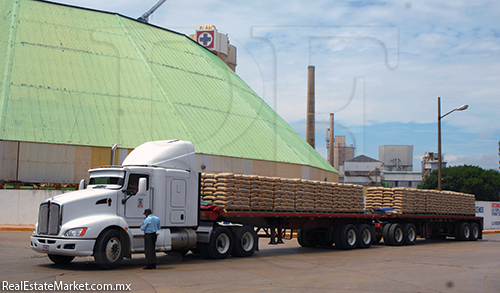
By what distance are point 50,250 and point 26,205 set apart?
18237mm

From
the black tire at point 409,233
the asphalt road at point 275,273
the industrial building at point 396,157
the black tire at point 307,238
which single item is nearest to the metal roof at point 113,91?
the black tire at point 307,238

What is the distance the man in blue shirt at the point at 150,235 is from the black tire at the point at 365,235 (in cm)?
1169

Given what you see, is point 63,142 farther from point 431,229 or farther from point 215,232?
point 431,229

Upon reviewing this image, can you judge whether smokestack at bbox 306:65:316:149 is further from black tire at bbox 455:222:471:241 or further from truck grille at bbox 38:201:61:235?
truck grille at bbox 38:201:61:235

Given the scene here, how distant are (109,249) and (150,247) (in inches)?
45.1

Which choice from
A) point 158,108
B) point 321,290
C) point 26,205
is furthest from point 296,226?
point 158,108

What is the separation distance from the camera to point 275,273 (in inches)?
546

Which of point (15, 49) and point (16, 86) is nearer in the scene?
point (16, 86)

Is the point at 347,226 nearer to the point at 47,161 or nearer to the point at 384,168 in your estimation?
the point at 47,161

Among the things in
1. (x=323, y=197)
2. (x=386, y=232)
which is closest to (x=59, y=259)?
(x=323, y=197)

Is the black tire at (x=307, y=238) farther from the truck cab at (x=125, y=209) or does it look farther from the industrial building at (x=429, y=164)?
the industrial building at (x=429, y=164)

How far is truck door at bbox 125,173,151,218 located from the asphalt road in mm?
1446

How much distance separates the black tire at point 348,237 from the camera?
22.0 metres

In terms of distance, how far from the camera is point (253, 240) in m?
18.0
